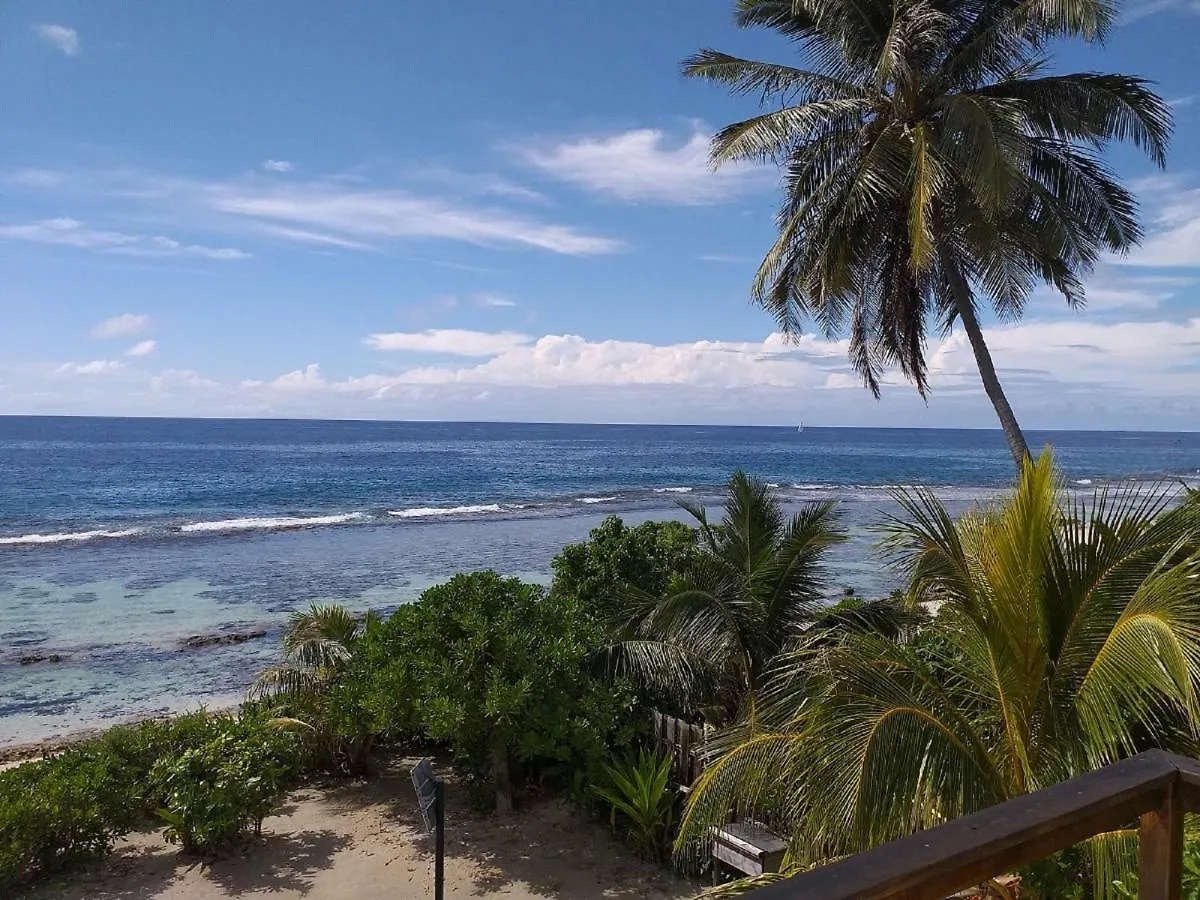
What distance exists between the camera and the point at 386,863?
7.73 m

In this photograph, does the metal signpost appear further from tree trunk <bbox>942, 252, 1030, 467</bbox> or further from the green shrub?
tree trunk <bbox>942, 252, 1030, 467</bbox>

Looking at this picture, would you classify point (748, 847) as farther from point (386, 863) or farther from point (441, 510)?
point (441, 510)

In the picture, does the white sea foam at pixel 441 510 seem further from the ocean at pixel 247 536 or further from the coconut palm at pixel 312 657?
the coconut palm at pixel 312 657

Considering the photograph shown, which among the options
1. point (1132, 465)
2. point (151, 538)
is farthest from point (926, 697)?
point (1132, 465)

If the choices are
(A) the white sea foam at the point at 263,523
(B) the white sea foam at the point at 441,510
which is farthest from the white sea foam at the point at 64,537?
(B) the white sea foam at the point at 441,510

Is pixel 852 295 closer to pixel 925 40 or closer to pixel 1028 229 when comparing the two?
pixel 1028 229

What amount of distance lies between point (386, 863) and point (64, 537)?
28.6 metres

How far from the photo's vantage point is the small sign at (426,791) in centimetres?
561

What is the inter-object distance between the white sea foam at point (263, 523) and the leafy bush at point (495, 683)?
27574 millimetres

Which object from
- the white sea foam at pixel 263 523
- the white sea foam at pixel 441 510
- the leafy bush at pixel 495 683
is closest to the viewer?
the leafy bush at pixel 495 683

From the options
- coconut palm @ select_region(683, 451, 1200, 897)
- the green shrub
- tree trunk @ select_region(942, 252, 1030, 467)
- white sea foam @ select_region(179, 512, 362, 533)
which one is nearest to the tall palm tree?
tree trunk @ select_region(942, 252, 1030, 467)

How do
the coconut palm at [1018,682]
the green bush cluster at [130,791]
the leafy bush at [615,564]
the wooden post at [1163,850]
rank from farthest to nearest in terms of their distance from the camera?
the leafy bush at [615,564] → the green bush cluster at [130,791] → the coconut palm at [1018,682] → the wooden post at [1163,850]

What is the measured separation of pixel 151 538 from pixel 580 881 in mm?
Answer: 27978

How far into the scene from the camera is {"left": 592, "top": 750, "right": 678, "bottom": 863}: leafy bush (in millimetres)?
7816
